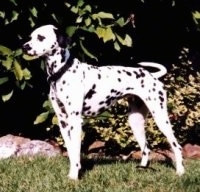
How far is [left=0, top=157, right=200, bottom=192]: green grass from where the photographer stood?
22.1 ft

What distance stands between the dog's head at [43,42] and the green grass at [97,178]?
1419 millimetres

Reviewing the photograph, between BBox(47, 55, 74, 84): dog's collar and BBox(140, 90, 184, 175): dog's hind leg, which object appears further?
BBox(140, 90, 184, 175): dog's hind leg

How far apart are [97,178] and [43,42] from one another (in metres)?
1.64

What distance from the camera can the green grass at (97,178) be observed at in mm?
6727

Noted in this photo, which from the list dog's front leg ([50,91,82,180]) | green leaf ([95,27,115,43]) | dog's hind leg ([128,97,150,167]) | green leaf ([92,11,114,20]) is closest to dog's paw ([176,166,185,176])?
dog's hind leg ([128,97,150,167])

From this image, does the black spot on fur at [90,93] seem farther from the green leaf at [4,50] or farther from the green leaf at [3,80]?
the green leaf at [3,80]

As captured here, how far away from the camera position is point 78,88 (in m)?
6.89

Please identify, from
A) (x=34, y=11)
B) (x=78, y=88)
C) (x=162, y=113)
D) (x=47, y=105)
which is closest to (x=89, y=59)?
(x=47, y=105)

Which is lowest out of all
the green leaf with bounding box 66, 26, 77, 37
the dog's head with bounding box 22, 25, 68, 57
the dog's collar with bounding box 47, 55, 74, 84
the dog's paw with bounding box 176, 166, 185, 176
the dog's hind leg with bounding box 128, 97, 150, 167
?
the dog's paw with bounding box 176, 166, 185, 176

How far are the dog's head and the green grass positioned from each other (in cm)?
142

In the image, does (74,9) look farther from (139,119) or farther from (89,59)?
(139,119)

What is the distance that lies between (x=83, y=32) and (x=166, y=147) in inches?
88.1

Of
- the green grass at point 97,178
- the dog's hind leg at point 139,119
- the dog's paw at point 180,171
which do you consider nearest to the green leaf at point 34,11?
the dog's hind leg at point 139,119

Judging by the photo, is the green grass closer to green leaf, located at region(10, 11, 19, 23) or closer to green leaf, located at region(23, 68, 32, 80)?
green leaf, located at region(23, 68, 32, 80)
